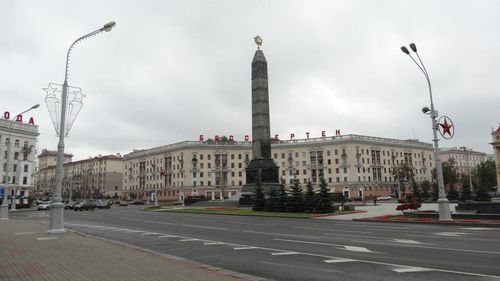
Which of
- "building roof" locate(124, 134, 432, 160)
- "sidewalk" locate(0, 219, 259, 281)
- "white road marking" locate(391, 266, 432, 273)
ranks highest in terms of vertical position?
"building roof" locate(124, 134, 432, 160)

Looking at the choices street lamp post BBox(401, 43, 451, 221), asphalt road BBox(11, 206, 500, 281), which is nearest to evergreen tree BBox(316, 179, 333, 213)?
street lamp post BBox(401, 43, 451, 221)

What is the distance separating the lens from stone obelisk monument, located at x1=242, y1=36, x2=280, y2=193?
5316 cm

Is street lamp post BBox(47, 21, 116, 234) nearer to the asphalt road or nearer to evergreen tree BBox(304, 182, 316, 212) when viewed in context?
the asphalt road

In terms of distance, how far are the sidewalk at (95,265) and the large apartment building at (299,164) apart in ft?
344

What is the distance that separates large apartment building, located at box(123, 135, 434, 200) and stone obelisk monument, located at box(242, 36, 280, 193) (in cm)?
6447

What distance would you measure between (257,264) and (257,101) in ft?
148

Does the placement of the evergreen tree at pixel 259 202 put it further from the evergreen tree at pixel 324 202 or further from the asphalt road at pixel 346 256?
the asphalt road at pixel 346 256

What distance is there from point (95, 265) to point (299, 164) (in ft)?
381

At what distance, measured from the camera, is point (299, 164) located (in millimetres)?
124062

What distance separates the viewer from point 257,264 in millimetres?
10117

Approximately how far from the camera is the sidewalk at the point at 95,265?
815 centimetres

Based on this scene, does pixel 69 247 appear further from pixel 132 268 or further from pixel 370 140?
pixel 370 140

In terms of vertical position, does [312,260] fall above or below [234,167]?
below

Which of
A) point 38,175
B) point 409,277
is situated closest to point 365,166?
point 409,277
